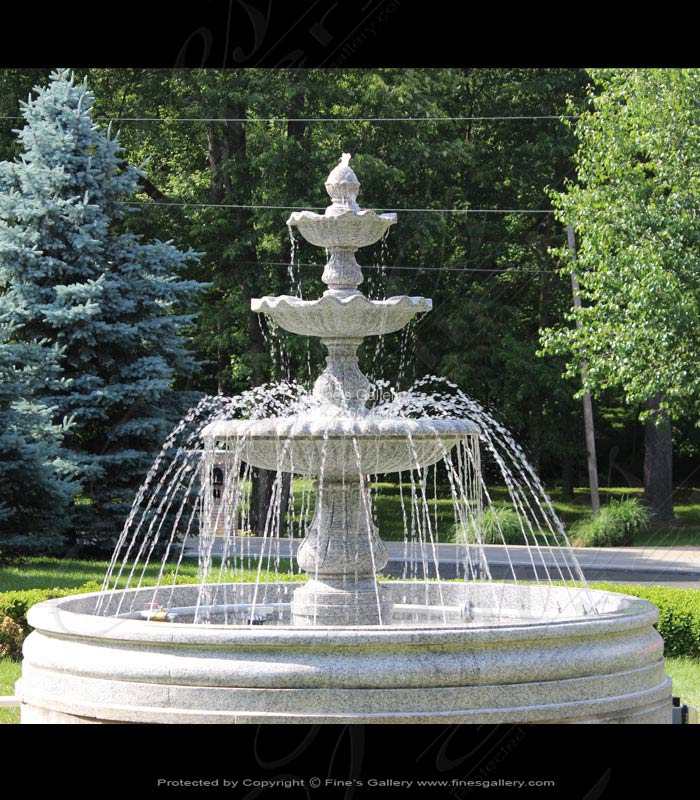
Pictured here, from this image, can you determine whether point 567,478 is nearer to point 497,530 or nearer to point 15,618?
point 497,530

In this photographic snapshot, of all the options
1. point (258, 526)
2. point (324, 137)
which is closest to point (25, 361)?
point (258, 526)

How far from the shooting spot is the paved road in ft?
61.6

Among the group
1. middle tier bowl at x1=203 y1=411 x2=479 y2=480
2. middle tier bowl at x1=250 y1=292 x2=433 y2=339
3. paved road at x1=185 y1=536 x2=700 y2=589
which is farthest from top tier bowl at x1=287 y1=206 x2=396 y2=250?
paved road at x1=185 y1=536 x2=700 y2=589

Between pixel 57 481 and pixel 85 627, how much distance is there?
1128 cm

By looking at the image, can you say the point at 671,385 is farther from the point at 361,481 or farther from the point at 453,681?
the point at 453,681

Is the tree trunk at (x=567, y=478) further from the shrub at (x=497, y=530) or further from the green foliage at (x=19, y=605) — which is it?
the green foliage at (x=19, y=605)

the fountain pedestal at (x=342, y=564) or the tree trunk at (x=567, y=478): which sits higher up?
the tree trunk at (x=567, y=478)

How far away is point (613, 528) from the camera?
949 inches

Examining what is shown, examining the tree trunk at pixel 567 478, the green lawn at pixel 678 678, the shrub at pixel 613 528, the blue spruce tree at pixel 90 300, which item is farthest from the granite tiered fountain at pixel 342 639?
the tree trunk at pixel 567 478

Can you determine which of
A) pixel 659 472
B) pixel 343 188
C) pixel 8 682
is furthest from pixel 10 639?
pixel 659 472

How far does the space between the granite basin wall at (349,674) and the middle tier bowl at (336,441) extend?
176 cm

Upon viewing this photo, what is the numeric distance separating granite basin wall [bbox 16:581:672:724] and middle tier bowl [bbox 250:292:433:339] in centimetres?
280

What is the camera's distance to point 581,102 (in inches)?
1096

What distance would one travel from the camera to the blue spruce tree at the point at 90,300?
19.3 meters
